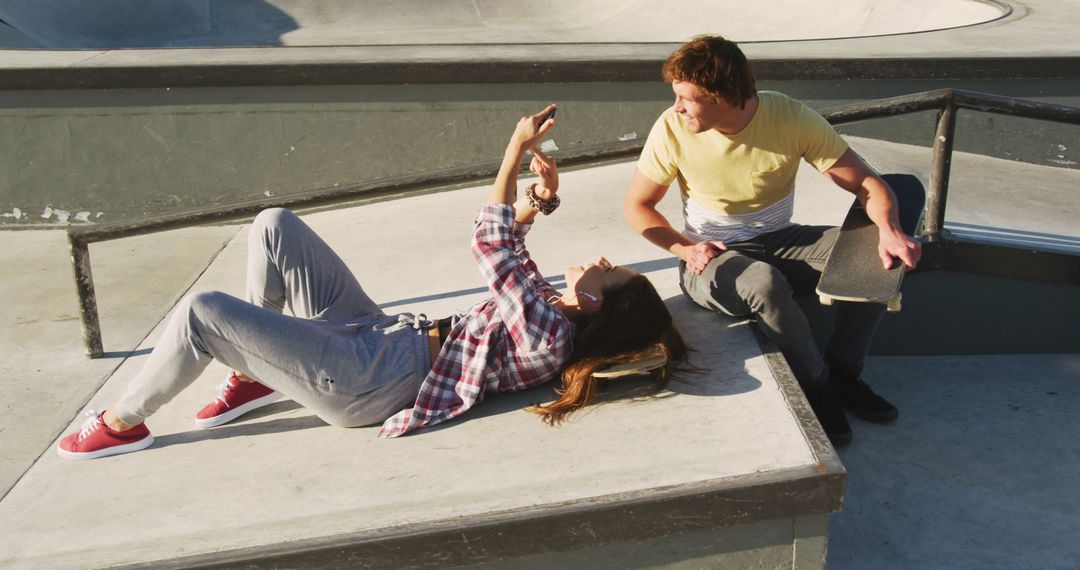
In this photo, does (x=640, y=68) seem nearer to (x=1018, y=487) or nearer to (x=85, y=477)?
(x=1018, y=487)

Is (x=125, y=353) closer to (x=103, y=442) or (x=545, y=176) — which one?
(x=103, y=442)

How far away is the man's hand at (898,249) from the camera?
3.36 m

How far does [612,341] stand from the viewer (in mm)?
3195

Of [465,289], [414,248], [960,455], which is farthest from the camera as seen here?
[414,248]

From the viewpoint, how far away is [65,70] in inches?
255

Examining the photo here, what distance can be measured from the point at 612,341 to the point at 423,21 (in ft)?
35.8

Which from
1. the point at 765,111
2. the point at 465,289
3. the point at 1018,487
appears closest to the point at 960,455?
the point at 1018,487

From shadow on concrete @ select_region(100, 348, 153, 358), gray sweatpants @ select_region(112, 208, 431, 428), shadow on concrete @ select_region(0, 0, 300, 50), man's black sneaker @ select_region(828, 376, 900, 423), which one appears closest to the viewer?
gray sweatpants @ select_region(112, 208, 431, 428)

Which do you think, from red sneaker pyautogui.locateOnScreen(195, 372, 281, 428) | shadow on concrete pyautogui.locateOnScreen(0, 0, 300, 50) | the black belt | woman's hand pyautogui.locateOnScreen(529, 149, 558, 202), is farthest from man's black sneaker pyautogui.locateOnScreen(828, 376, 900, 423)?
shadow on concrete pyautogui.locateOnScreen(0, 0, 300, 50)

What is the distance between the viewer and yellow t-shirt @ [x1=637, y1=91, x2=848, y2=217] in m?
3.57

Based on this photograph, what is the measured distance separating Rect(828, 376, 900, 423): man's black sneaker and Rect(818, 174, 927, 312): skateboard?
64cm

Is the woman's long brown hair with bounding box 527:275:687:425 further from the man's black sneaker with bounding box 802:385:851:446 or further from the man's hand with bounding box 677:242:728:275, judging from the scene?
the man's black sneaker with bounding box 802:385:851:446

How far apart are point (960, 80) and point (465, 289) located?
11.9ft

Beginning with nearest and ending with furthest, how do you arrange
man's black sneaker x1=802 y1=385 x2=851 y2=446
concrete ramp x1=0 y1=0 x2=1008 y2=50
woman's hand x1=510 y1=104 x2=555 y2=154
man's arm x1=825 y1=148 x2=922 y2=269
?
woman's hand x1=510 y1=104 x2=555 y2=154 → man's arm x1=825 y1=148 x2=922 y2=269 → man's black sneaker x1=802 y1=385 x2=851 y2=446 → concrete ramp x1=0 y1=0 x2=1008 y2=50
